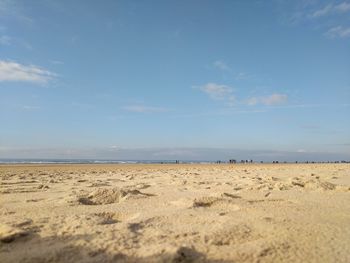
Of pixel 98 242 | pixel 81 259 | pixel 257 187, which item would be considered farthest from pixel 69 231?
pixel 257 187

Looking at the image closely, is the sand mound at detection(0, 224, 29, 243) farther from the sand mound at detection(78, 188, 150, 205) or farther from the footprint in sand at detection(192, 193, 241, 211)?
the footprint in sand at detection(192, 193, 241, 211)

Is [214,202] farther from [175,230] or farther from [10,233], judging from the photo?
[10,233]

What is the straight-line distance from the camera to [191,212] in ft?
15.9

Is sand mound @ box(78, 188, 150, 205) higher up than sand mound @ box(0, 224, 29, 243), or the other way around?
sand mound @ box(78, 188, 150, 205)

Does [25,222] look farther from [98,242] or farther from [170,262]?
Result: [170,262]

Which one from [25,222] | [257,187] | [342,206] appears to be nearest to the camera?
[25,222]

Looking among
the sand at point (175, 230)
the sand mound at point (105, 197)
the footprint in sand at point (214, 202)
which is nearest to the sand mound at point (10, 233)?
the sand at point (175, 230)

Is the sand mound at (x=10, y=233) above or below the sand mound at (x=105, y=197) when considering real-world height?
below

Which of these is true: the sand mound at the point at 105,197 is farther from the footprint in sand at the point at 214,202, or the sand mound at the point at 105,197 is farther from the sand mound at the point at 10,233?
the sand mound at the point at 10,233

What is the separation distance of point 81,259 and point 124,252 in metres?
0.37

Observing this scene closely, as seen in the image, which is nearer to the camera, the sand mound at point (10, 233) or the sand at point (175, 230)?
the sand at point (175, 230)

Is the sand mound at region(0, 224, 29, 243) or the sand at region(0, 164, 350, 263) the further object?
the sand mound at region(0, 224, 29, 243)

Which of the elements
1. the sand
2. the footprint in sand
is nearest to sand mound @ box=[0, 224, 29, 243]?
the sand

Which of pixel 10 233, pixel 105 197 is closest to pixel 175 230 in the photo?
pixel 10 233
